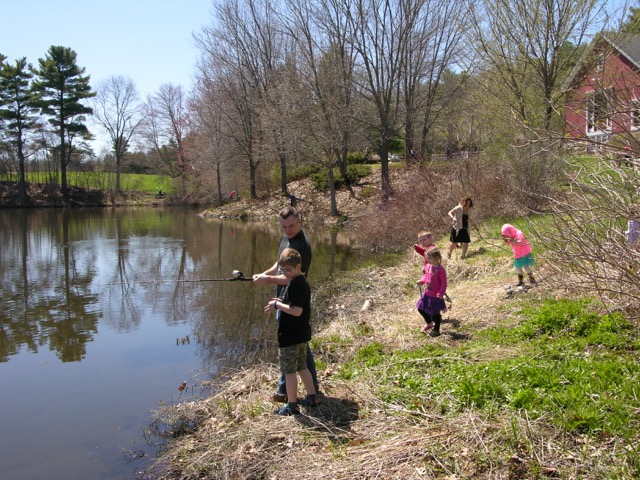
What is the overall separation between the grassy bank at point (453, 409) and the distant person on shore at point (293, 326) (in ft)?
0.78

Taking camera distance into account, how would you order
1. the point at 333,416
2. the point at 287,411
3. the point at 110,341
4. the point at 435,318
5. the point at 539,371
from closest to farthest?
the point at 539,371
the point at 333,416
the point at 287,411
the point at 435,318
the point at 110,341

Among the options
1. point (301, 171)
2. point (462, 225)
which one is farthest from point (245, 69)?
point (462, 225)

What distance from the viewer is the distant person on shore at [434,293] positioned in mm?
7191

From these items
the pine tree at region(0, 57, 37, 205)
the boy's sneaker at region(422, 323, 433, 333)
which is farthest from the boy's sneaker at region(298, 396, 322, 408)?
the pine tree at region(0, 57, 37, 205)

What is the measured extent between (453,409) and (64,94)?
164 ft

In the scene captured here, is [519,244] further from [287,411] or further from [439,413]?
[287,411]

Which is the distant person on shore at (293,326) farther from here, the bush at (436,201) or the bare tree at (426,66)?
the bare tree at (426,66)

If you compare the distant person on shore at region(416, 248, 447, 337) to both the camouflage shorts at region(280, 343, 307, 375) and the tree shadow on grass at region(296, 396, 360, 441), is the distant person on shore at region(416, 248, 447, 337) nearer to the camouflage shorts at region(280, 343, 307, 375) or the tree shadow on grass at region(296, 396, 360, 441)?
the tree shadow on grass at region(296, 396, 360, 441)

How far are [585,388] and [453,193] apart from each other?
12764 mm

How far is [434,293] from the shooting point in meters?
7.23

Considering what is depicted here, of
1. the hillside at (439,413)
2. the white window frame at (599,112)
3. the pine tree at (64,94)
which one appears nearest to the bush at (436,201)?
the hillside at (439,413)

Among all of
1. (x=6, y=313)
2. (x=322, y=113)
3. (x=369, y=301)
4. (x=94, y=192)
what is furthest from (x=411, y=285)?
(x=94, y=192)

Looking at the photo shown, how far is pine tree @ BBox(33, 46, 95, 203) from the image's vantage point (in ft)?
146

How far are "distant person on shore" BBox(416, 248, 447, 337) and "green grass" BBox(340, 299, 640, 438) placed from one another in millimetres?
692
